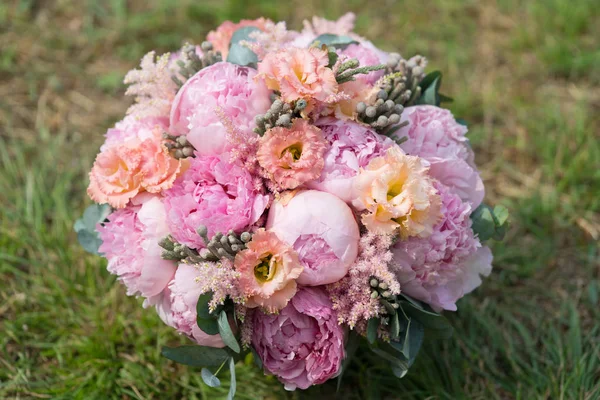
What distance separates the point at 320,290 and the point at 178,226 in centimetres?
33

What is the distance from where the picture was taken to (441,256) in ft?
4.24

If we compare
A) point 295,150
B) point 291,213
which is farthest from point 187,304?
point 295,150

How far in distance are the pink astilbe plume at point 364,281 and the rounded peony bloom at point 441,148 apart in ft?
0.79

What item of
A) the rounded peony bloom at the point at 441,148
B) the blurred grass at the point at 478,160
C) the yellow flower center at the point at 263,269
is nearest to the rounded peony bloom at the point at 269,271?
the yellow flower center at the point at 263,269

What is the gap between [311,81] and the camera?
1257 mm

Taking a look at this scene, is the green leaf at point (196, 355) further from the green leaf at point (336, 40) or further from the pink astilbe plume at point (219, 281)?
the green leaf at point (336, 40)

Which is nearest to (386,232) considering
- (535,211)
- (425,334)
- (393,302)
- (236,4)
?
(393,302)

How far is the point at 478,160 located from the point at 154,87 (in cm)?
142

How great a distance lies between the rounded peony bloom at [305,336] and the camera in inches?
49.4

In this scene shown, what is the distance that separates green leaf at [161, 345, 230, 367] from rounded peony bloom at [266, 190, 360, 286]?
0.89ft

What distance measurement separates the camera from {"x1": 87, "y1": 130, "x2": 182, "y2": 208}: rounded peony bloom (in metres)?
1.31

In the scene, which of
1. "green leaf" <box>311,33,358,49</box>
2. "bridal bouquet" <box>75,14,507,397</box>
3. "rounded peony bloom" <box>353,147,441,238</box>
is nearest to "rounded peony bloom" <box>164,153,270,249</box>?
"bridal bouquet" <box>75,14,507,397</box>

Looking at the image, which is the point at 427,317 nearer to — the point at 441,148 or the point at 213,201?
the point at 441,148

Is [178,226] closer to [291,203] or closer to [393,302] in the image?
[291,203]
